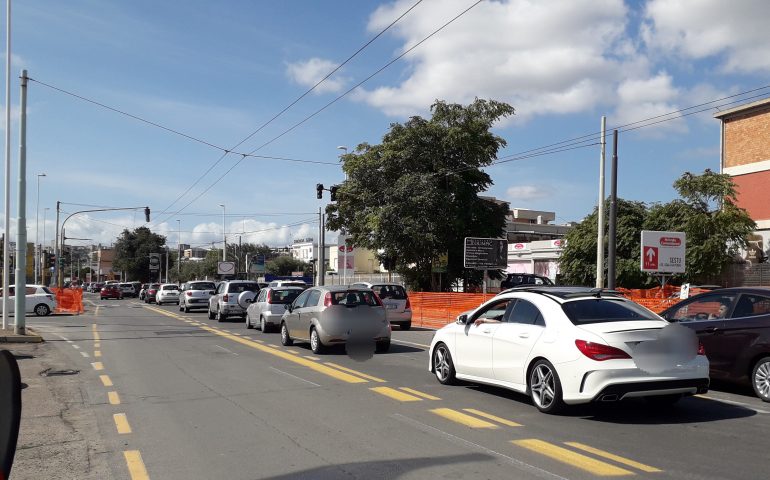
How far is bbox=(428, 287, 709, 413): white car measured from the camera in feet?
24.8

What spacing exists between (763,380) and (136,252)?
108m

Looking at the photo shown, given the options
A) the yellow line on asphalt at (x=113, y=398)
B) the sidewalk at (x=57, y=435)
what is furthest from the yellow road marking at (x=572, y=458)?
the yellow line on asphalt at (x=113, y=398)

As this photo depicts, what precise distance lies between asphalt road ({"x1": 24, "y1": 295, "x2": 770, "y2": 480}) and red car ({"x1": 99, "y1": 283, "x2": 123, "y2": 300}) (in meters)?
56.7

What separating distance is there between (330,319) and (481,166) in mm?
23184

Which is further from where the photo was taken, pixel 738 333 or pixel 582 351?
pixel 738 333

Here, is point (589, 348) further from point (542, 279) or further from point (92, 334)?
point (542, 279)

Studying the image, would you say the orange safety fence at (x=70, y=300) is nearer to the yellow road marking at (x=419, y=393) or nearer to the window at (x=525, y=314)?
the yellow road marking at (x=419, y=393)

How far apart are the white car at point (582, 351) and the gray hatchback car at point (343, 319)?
19.1 feet

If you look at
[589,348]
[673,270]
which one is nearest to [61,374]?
[589,348]

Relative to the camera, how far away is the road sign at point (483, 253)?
29.2 m

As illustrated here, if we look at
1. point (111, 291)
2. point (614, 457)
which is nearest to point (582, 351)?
point (614, 457)

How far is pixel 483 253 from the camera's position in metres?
29.4

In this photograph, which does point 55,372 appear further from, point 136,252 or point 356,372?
point 136,252

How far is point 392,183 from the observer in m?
36.7
